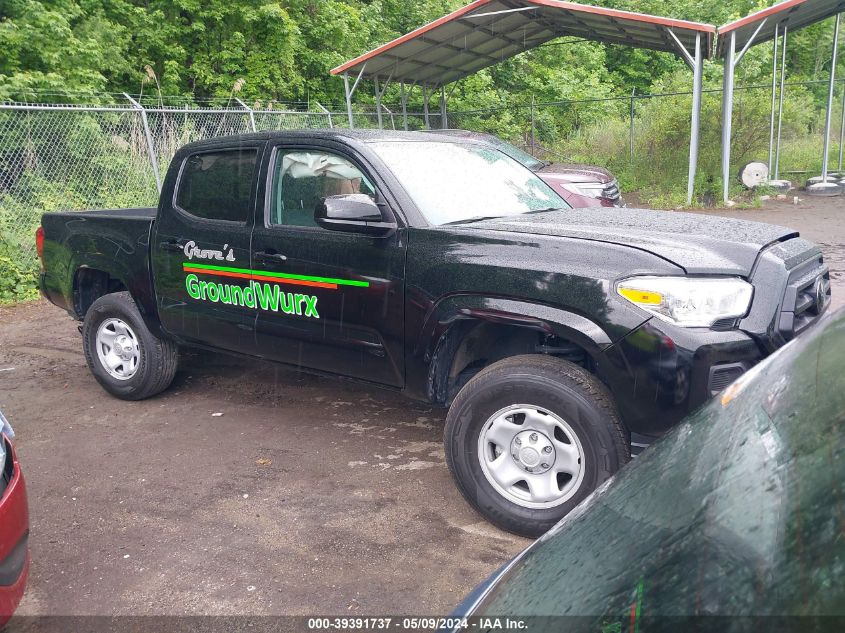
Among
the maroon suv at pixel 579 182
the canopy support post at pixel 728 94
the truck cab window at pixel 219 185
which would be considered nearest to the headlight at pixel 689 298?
the truck cab window at pixel 219 185

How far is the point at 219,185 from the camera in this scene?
494 centimetres

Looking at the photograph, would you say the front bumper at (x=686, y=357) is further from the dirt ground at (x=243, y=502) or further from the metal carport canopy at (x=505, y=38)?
the metal carport canopy at (x=505, y=38)

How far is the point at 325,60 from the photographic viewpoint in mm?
22375

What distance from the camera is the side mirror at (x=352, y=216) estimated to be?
12.8ft

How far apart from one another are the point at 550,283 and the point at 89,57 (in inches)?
560

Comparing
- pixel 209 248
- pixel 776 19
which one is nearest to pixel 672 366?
pixel 209 248

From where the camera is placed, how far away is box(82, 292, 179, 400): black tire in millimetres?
5387

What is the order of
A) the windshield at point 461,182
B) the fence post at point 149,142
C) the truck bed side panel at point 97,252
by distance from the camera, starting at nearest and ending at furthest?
the windshield at point 461,182
the truck bed side panel at point 97,252
the fence post at point 149,142

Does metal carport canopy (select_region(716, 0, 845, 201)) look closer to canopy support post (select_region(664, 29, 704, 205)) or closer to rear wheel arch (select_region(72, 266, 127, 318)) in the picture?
canopy support post (select_region(664, 29, 704, 205))

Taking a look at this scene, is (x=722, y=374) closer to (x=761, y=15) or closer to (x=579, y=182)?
(x=579, y=182)

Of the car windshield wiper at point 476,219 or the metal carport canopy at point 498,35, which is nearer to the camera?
the car windshield wiper at point 476,219

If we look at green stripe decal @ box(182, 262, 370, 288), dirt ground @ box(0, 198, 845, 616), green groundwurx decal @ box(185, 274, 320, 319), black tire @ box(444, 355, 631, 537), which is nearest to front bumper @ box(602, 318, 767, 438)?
black tire @ box(444, 355, 631, 537)

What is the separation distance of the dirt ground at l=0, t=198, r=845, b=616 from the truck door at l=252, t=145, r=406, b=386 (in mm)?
622

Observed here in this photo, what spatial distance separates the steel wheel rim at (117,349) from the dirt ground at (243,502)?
26 centimetres
